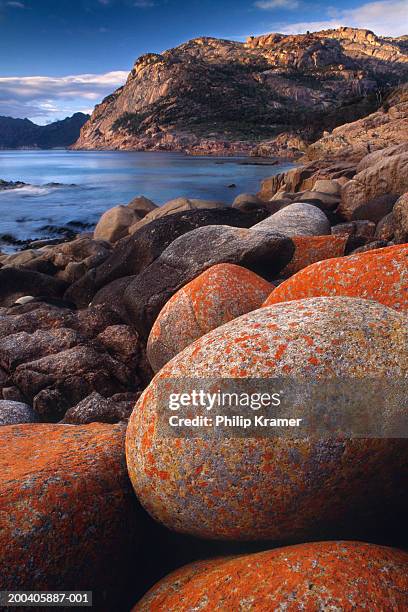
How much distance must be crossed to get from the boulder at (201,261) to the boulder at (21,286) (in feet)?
13.2

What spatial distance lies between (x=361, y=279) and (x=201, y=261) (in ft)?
10.3

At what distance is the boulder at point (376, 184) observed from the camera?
11.4 m

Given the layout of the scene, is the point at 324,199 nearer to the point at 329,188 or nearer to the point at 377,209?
the point at 329,188

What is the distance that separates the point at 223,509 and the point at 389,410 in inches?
35.7

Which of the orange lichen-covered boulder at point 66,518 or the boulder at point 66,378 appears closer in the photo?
the orange lichen-covered boulder at point 66,518

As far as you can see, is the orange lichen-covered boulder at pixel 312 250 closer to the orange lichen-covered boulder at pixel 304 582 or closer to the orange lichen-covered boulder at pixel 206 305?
the orange lichen-covered boulder at pixel 206 305

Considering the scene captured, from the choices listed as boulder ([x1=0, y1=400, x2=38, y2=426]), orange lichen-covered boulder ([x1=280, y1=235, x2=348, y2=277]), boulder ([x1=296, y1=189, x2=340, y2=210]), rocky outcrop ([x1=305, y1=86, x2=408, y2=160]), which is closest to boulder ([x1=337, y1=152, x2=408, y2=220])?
boulder ([x1=296, y1=189, x2=340, y2=210])

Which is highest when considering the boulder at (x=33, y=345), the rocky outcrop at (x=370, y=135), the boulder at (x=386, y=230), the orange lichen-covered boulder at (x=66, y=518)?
the rocky outcrop at (x=370, y=135)

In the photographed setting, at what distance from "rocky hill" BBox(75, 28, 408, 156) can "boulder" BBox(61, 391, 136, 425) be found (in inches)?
3179

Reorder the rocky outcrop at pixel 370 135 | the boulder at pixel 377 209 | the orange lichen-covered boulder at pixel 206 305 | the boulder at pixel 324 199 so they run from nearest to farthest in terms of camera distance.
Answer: the orange lichen-covered boulder at pixel 206 305 → the boulder at pixel 377 209 → the boulder at pixel 324 199 → the rocky outcrop at pixel 370 135

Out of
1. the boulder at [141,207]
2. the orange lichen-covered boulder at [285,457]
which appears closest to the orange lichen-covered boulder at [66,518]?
the orange lichen-covered boulder at [285,457]

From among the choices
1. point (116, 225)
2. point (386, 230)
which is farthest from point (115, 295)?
point (116, 225)

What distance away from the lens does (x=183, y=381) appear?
7.65 ft

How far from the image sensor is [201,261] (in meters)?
6.11
